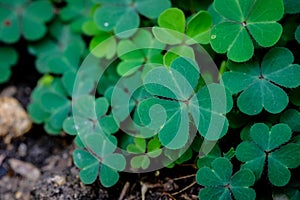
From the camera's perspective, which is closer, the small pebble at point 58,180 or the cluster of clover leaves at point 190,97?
the cluster of clover leaves at point 190,97

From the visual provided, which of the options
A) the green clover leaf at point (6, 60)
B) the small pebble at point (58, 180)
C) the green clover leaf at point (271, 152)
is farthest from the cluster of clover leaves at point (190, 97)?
the green clover leaf at point (6, 60)

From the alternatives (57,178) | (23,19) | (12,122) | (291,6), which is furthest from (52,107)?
(291,6)

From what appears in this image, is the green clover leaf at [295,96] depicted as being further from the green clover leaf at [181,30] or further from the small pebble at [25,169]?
the small pebble at [25,169]

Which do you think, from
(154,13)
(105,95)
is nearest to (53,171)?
(105,95)

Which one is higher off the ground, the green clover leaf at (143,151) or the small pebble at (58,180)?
the green clover leaf at (143,151)

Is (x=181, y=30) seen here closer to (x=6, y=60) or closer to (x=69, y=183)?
(x=69, y=183)

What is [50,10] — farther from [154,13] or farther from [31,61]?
[154,13]

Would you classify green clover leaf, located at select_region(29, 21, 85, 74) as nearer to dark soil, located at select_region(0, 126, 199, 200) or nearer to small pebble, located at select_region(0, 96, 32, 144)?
small pebble, located at select_region(0, 96, 32, 144)
